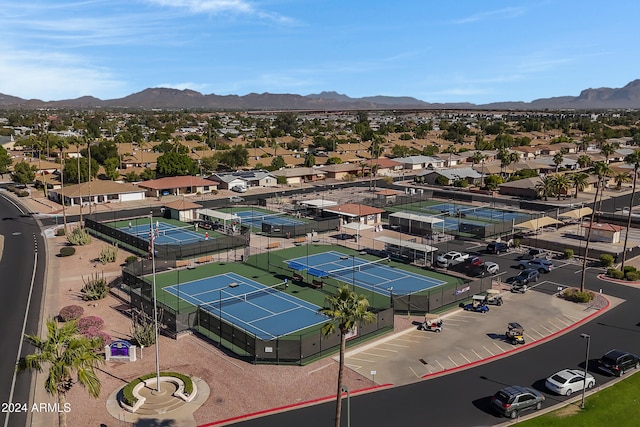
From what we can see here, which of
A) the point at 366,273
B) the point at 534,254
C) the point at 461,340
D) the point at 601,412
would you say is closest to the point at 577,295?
the point at 461,340

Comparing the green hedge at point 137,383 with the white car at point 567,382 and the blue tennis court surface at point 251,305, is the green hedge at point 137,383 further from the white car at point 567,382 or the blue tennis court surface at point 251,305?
the white car at point 567,382

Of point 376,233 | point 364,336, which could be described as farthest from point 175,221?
point 364,336

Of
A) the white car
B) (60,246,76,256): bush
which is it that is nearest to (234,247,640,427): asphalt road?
the white car

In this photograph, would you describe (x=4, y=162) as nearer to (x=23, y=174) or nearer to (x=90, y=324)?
(x=23, y=174)

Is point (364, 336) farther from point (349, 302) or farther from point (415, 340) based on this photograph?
point (349, 302)

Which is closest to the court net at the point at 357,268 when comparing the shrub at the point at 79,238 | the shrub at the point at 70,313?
the shrub at the point at 70,313

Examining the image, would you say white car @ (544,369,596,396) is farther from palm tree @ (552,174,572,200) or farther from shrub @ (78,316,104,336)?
palm tree @ (552,174,572,200)
